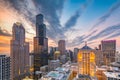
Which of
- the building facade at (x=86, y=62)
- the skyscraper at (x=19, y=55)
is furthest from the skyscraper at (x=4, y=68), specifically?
the building facade at (x=86, y=62)

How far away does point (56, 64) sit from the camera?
1587cm

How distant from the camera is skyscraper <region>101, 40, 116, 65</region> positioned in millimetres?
17917

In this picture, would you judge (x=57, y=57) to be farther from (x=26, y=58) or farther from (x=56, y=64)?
(x=26, y=58)

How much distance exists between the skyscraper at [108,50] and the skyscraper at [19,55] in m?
12.1

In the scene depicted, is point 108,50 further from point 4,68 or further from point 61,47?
point 4,68

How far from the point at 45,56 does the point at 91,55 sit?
1290 centimetres

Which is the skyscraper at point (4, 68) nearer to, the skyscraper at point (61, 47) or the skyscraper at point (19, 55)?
the skyscraper at point (19, 55)

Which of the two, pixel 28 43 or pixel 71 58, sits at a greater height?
pixel 28 43

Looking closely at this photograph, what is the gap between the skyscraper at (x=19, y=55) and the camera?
1344cm

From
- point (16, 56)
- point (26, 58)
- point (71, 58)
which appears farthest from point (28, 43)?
point (71, 58)

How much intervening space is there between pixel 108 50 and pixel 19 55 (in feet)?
45.7

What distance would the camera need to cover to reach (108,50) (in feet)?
61.5

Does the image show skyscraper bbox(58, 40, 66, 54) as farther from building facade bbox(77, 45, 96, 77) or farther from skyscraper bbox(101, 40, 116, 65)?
building facade bbox(77, 45, 96, 77)

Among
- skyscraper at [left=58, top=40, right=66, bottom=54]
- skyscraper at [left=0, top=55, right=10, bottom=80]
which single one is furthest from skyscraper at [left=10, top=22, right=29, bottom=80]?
skyscraper at [left=58, top=40, right=66, bottom=54]
